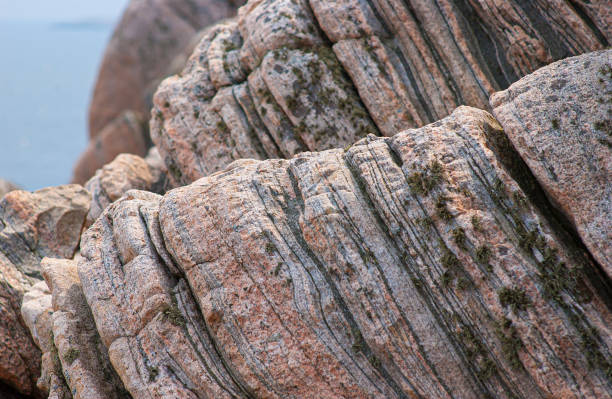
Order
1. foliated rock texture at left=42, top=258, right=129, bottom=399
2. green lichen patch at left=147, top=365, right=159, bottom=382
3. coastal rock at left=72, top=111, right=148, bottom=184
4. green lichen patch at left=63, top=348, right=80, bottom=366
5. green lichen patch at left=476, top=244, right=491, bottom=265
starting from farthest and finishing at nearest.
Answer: coastal rock at left=72, top=111, right=148, bottom=184 → green lichen patch at left=63, top=348, right=80, bottom=366 → foliated rock texture at left=42, top=258, right=129, bottom=399 → green lichen patch at left=147, top=365, right=159, bottom=382 → green lichen patch at left=476, top=244, right=491, bottom=265

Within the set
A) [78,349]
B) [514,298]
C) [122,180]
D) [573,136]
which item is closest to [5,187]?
[122,180]

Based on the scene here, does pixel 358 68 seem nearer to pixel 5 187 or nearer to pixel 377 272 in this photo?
pixel 377 272

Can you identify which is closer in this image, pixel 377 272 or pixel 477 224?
pixel 477 224

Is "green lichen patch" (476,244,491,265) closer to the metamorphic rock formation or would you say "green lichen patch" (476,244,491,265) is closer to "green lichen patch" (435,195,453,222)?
the metamorphic rock formation

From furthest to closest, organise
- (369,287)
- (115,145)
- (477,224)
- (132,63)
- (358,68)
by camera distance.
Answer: (132,63) < (115,145) < (358,68) < (369,287) < (477,224)

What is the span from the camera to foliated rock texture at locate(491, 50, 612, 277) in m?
11.7

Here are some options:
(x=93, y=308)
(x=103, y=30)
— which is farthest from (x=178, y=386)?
(x=103, y=30)

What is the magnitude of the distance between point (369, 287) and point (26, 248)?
1474cm

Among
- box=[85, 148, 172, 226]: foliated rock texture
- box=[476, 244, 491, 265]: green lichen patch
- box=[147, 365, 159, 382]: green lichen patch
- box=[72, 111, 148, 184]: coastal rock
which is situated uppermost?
box=[72, 111, 148, 184]: coastal rock

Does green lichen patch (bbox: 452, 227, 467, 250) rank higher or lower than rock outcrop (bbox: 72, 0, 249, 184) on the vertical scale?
lower

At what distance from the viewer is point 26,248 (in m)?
19.2

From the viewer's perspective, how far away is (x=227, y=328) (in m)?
13.0

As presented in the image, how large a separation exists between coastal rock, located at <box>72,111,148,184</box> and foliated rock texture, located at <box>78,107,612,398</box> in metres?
35.0

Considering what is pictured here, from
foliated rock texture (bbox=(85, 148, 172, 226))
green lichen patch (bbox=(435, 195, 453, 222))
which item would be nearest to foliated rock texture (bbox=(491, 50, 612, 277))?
green lichen patch (bbox=(435, 195, 453, 222))
